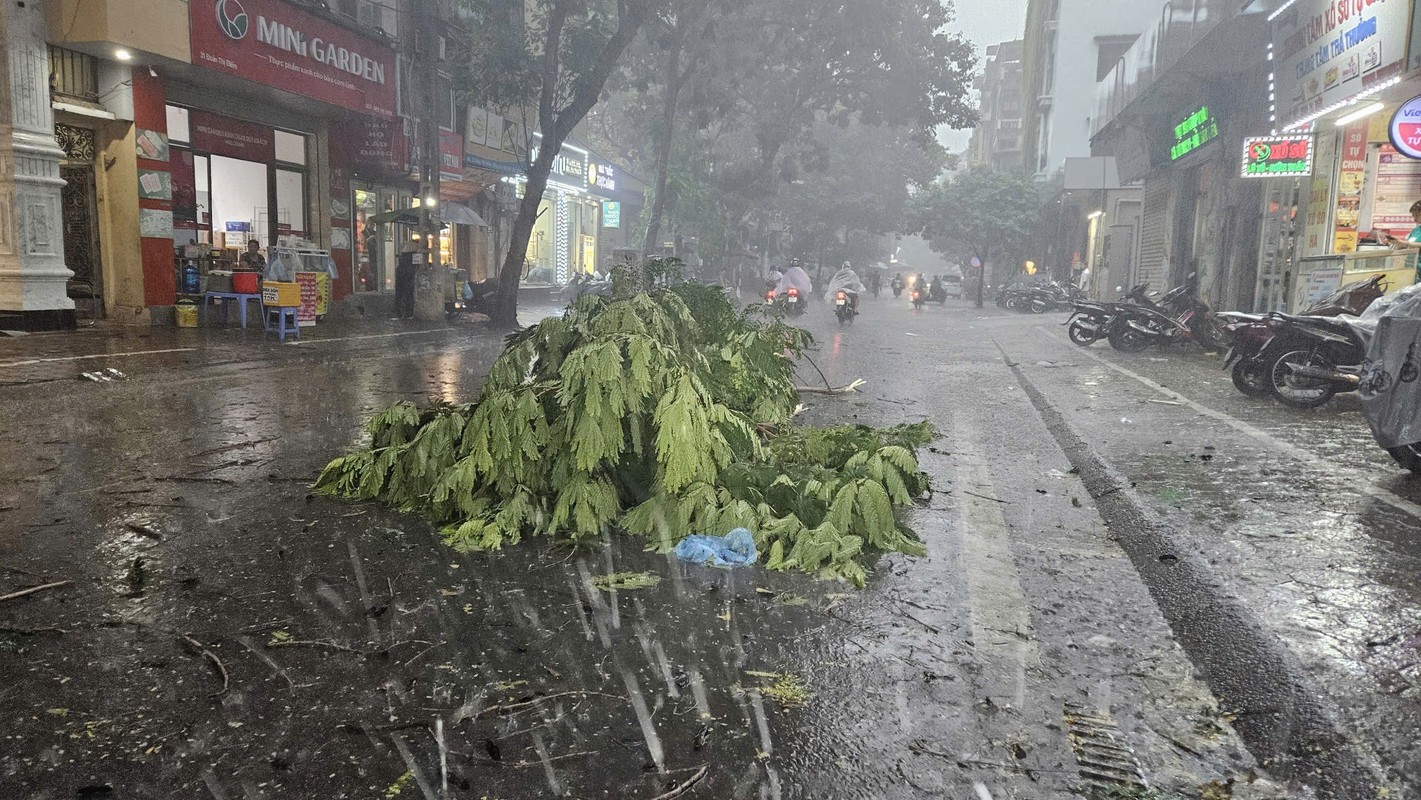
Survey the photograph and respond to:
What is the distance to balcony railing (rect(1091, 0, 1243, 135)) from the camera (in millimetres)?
19403

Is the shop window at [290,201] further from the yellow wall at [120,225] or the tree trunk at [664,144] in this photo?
the tree trunk at [664,144]

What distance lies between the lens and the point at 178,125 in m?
16.7

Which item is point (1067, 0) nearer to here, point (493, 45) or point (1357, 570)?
point (493, 45)

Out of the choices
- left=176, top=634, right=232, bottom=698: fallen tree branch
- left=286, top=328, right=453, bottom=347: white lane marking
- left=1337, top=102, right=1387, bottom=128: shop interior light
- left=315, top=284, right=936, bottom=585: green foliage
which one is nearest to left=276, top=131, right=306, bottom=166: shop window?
left=286, top=328, right=453, bottom=347: white lane marking

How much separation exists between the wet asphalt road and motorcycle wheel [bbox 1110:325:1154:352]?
34.2 ft

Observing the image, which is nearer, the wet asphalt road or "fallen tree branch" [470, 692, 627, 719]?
the wet asphalt road

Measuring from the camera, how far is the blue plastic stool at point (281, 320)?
556 inches

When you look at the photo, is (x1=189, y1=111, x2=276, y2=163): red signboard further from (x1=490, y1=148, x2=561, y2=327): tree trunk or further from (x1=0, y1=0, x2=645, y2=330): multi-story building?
(x1=490, y1=148, x2=561, y2=327): tree trunk

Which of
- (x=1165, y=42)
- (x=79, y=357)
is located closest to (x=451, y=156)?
(x=79, y=357)

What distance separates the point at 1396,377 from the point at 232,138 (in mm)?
18665

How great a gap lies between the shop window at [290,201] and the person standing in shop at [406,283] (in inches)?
87.4

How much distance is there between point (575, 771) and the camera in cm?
232

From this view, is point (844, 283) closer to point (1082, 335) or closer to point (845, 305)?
point (845, 305)

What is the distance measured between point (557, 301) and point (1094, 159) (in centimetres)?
2130
